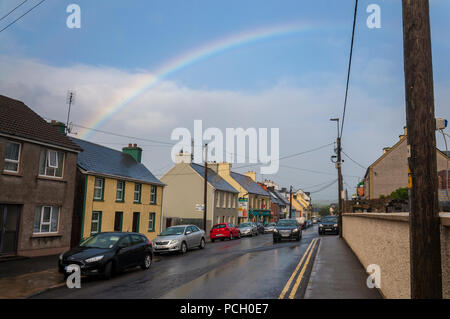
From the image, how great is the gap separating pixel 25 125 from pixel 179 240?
33.3ft

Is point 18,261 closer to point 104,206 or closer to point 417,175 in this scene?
point 104,206

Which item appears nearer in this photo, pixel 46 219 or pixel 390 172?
pixel 46 219

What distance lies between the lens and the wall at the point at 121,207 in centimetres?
2297

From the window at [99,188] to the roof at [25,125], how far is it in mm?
3774

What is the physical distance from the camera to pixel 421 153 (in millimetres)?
4637

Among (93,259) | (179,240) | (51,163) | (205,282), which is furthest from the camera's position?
(179,240)

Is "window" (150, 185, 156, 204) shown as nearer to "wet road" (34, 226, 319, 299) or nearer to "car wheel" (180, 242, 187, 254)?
"car wheel" (180, 242, 187, 254)

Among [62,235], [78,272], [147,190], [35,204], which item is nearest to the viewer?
[78,272]

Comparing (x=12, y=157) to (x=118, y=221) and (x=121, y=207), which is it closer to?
(x=121, y=207)

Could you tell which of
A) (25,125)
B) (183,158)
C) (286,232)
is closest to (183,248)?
(286,232)

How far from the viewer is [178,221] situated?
38.0 metres

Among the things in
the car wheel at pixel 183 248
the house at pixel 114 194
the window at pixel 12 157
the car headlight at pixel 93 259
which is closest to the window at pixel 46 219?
the window at pixel 12 157

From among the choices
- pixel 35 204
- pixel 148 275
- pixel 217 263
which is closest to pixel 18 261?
pixel 35 204
